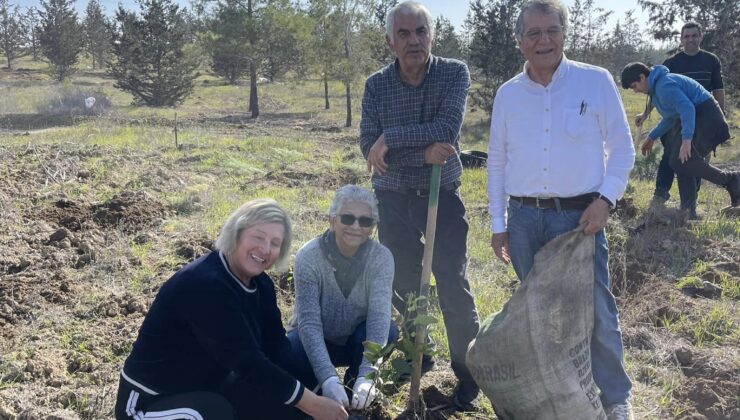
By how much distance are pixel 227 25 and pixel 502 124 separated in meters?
19.8

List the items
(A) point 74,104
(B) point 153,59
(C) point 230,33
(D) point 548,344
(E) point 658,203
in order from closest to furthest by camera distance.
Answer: (D) point 548,344, (E) point 658,203, (A) point 74,104, (C) point 230,33, (B) point 153,59

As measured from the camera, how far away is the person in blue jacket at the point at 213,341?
214 cm

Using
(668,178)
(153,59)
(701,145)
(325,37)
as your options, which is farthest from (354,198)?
(153,59)

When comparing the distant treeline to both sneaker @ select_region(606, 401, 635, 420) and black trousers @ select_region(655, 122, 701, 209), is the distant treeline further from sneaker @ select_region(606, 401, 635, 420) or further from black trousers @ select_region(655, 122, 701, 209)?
sneaker @ select_region(606, 401, 635, 420)

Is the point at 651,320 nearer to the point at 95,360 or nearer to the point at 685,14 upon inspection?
the point at 95,360

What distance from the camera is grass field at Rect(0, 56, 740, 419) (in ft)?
9.96

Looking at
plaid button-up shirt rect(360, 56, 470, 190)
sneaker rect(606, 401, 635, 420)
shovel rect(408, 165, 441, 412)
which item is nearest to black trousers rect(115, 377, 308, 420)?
shovel rect(408, 165, 441, 412)

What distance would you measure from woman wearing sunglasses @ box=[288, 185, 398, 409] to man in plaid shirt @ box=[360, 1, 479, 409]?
0.74 ft

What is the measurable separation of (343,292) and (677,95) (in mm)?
3858

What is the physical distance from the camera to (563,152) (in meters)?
2.31

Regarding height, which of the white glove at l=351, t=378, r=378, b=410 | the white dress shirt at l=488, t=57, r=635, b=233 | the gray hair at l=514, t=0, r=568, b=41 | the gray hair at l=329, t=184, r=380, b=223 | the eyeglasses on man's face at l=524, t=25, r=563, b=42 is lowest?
the white glove at l=351, t=378, r=378, b=410

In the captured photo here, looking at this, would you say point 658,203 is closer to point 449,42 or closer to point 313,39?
point 313,39

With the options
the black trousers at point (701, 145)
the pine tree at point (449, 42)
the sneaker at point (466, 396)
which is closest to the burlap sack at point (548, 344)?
the sneaker at point (466, 396)

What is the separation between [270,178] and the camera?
340 inches
